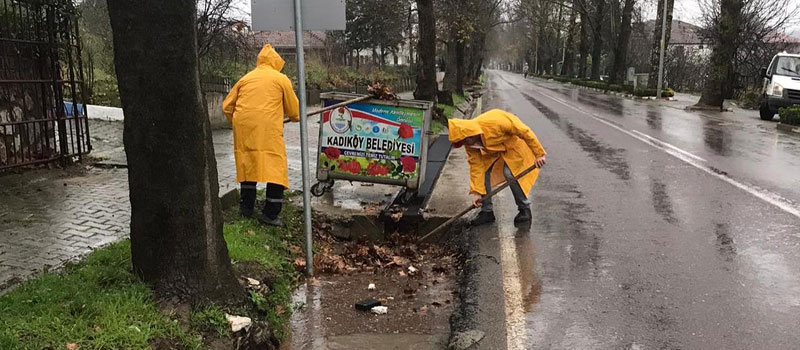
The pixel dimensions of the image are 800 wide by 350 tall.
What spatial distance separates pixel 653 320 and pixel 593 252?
1527mm

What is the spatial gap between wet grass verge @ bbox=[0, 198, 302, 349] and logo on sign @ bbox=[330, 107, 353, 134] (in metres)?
2.77

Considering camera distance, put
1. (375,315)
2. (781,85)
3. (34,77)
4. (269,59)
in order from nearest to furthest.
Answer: (375,315), (269,59), (34,77), (781,85)

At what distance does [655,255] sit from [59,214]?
5.57 metres

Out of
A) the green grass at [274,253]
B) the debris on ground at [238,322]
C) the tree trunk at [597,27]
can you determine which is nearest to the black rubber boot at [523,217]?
the green grass at [274,253]

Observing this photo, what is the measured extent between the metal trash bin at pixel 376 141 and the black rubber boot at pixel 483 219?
818 millimetres

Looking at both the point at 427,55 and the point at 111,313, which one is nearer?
the point at 111,313

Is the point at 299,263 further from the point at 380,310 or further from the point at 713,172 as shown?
the point at 713,172

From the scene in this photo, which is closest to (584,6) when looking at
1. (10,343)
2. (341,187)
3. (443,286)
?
(341,187)

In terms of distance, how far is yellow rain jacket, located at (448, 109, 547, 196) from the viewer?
6.30m

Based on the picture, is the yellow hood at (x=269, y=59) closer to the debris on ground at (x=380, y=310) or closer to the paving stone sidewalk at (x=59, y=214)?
the paving stone sidewalk at (x=59, y=214)

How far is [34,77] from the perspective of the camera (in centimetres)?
855

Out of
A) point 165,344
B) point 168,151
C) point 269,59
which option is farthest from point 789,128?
point 165,344

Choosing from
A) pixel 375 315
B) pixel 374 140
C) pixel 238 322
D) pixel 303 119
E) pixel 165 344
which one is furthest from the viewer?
pixel 374 140

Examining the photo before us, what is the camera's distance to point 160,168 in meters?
3.62
